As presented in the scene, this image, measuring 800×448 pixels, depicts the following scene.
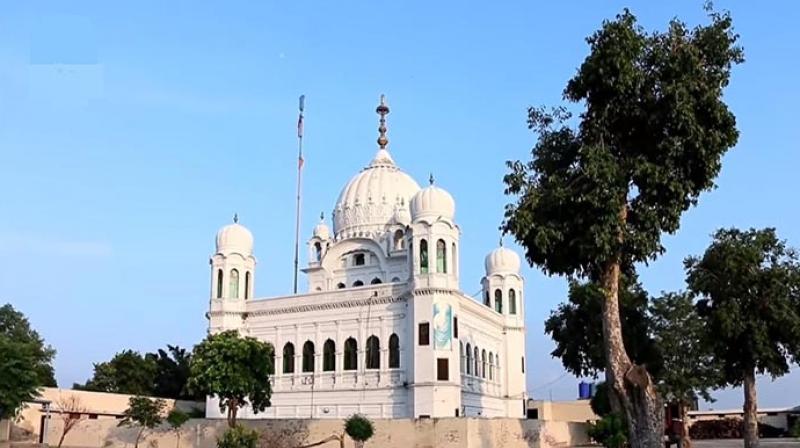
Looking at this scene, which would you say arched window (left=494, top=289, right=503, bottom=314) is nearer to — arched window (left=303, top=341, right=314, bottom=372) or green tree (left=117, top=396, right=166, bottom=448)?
arched window (left=303, top=341, right=314, bottom=372)

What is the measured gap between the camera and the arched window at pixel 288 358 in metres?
43.3

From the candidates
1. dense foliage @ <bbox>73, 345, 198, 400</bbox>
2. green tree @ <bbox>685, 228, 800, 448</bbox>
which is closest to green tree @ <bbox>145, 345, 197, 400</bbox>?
dense foliage @ <bbox>73, 345, 198, 400</bbox>

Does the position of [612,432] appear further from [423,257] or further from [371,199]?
[371,199]

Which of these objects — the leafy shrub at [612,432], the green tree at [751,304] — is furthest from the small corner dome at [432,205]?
the green tree at [751,304]

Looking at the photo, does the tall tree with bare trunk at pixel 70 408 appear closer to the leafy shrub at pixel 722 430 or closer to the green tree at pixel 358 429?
the green tree at pixel 358 429

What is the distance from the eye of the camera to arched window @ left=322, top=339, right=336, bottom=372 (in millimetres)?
42000

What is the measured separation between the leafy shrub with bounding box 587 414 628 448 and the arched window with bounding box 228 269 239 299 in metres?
20.3

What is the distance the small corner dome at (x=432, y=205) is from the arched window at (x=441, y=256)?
1.44 metres

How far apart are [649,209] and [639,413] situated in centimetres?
417

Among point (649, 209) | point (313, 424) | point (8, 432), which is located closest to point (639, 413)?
point (649, 209)

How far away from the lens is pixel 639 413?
16.9 m

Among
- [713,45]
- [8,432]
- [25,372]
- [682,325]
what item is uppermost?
[713,45]

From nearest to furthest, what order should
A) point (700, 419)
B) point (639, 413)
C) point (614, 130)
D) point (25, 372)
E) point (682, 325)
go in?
point (639, 413)
point (614, 130)
point (25, 372)
point (682, 325)
point (700, 419)

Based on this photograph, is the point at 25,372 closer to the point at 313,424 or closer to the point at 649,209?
the point at 313,424
